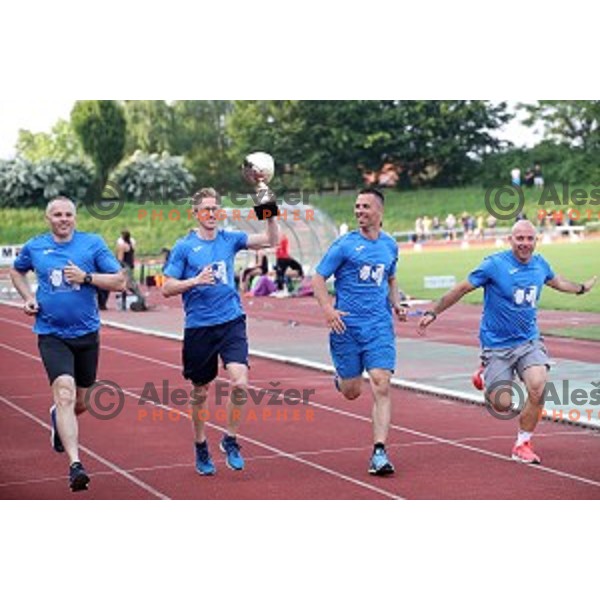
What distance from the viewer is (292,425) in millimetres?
13234

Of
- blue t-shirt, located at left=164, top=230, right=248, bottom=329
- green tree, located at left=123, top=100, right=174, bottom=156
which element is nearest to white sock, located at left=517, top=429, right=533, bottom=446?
blue t-shirt, located at left=164, top=230, right=248, bottom=329

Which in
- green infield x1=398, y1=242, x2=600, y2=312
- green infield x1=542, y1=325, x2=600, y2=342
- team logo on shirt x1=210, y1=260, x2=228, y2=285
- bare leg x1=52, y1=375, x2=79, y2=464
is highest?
team logo on shirt x1=210, y1=260, x2=228, y2=285

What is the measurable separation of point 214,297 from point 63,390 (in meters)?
1.19

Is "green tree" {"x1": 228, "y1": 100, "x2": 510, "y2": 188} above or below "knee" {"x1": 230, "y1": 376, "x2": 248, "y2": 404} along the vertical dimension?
above

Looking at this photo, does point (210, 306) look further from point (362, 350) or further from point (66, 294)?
point (362, 350)

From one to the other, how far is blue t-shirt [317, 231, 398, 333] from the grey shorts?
0.80 metres

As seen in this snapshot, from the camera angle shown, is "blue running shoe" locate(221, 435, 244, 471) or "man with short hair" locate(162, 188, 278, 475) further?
"blue running shoe" locate(221, 435, 244, 471)

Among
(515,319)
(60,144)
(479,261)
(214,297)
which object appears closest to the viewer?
(214,297)

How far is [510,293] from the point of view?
35.5ft

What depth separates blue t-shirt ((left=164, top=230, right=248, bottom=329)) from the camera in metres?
10.5

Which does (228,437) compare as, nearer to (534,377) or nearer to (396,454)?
(396,454)

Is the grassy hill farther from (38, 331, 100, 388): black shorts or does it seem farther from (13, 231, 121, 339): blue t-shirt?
(13, 231, 121, 339): blue t-shirt

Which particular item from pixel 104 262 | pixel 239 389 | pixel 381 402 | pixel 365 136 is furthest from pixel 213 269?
pixel 365 136

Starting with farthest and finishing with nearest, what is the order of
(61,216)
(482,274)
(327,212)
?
(327,212)
(482,274)
(61,216)
